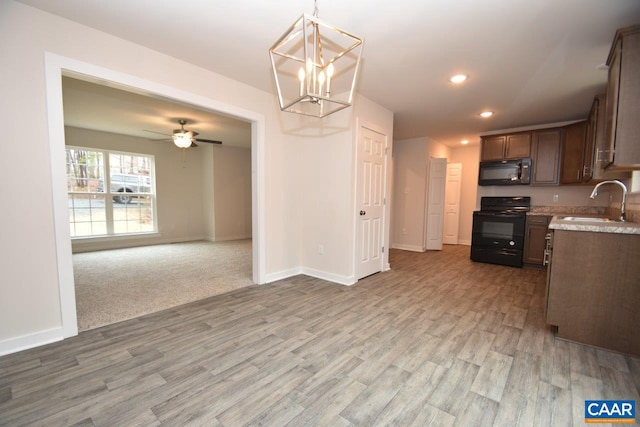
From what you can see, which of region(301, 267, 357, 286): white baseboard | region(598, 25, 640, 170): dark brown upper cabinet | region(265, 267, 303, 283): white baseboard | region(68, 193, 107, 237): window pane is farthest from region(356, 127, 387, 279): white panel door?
region(68, 193, 107, 237): window pane

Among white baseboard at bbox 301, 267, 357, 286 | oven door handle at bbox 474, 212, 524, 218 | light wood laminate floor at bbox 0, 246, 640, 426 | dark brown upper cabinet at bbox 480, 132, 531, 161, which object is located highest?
dark brown upper cabinet at bbox 480, 132, 531, 161

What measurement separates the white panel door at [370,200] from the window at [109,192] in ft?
18.1

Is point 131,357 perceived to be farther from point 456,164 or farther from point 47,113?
point 456,164

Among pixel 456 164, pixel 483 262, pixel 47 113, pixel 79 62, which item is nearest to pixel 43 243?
pixel 47 113

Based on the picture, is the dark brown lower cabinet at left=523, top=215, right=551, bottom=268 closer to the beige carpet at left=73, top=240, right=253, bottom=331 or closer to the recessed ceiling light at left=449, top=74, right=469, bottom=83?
the recessed ceiling light at left=449, top=74, right=469, bottom=83

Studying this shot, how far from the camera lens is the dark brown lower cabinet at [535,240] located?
447cm

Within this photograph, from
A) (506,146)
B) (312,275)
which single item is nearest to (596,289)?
(312,275)

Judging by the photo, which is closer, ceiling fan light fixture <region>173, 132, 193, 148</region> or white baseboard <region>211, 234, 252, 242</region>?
ceiling fan light fixture <region>173, 132, 193, 148</region>

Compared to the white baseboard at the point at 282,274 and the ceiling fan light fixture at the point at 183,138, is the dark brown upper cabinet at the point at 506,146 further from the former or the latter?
the ceiling fan light fixture at the point at 183,138

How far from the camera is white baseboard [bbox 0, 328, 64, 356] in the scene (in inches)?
78.5

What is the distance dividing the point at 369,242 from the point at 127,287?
3280 millimetres

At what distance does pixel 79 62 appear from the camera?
2197 mm

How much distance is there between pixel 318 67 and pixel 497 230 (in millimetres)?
4531

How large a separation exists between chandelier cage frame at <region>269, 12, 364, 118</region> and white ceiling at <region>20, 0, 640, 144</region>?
0.13m
